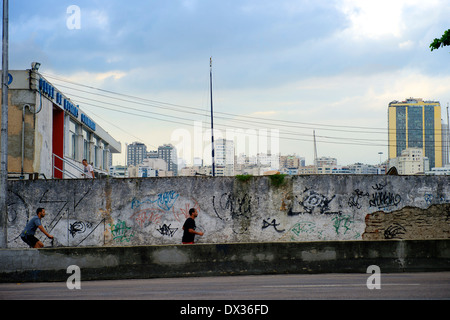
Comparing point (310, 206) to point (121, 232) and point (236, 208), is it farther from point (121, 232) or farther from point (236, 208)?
point (121, 232)

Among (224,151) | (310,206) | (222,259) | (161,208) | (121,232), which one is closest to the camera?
(222,259)

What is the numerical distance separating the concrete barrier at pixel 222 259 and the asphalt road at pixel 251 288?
362 millimetres

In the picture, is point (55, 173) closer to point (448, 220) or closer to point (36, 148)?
point (36, 148)

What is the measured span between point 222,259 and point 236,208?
6.68 meters

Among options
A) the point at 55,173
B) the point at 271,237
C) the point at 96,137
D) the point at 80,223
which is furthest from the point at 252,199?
the point at 96,137

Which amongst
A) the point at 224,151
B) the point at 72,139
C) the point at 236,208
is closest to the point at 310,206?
the point at 236,208

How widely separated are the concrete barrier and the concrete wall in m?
6.35

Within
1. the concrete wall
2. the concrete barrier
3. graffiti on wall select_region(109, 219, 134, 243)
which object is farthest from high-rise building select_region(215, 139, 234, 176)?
the concrete barrier

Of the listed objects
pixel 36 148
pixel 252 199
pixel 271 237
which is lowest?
pixel 271 237

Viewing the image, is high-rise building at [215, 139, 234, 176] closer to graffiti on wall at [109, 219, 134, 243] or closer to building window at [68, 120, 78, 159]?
building window at [68, 120, 78, 159]

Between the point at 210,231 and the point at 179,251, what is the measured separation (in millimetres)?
6557

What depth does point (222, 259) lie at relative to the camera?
12812 millimetres

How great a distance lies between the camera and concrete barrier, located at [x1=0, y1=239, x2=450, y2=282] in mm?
12492

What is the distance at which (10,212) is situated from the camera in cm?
1906
